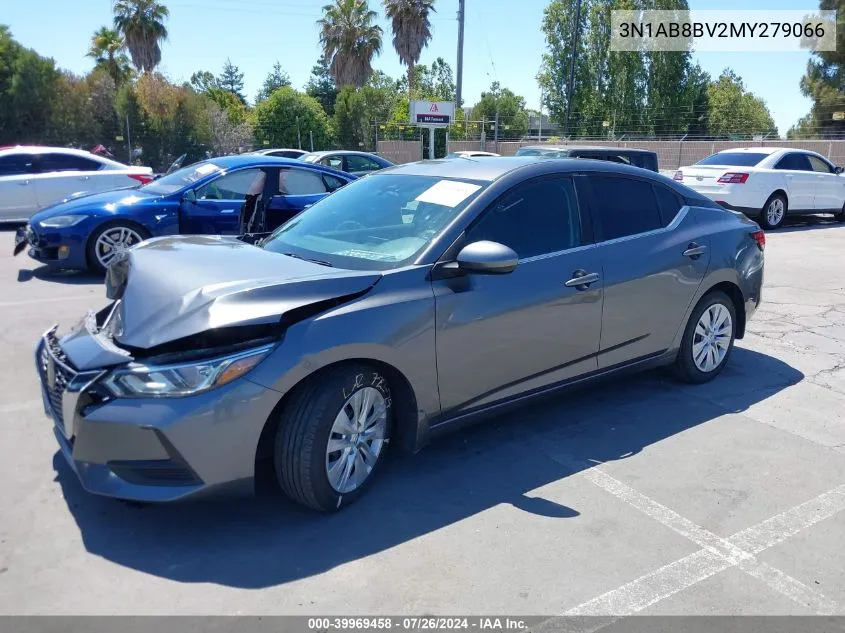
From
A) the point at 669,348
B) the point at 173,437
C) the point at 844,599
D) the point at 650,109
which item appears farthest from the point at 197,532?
the point at 650,109

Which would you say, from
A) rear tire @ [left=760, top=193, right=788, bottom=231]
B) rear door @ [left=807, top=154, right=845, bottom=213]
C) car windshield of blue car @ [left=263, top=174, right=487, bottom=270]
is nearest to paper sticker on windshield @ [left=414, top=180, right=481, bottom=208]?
car windshield of blue car @ [left=263, top=174, right=487, bottom=270]

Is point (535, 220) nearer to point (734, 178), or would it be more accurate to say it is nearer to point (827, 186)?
point (734, 178)

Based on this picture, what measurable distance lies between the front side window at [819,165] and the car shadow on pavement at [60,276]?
13.6 meters

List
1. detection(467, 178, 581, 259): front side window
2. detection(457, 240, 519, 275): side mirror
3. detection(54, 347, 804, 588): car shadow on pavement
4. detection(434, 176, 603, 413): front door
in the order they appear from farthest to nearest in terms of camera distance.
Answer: detection(467, 178, 581, 259): front side window
detection(434, 176, 603, 413): front door
detection(457, 240, 519, 275): side mirror
detection(54, 347, 804, 588): car shadow on pavement

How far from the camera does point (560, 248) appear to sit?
14.3 feet

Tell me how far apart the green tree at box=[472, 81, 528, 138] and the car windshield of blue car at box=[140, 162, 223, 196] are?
29666 mm

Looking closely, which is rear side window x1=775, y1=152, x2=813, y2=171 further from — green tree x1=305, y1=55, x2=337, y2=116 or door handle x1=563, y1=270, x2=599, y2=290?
green tree x1=305, y1=55, x2=337, y2=116

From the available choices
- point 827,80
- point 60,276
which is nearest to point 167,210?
point 60,276

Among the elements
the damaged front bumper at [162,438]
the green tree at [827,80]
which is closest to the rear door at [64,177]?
the damaged front bumper at [162,438]

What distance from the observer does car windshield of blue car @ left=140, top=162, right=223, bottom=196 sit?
876cm

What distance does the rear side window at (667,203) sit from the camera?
505 cm

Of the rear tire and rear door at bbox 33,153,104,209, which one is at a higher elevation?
rear door at bbox 33,153,104,209

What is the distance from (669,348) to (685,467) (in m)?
1.17

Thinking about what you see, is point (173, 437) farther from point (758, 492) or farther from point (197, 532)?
point (758, 492)
